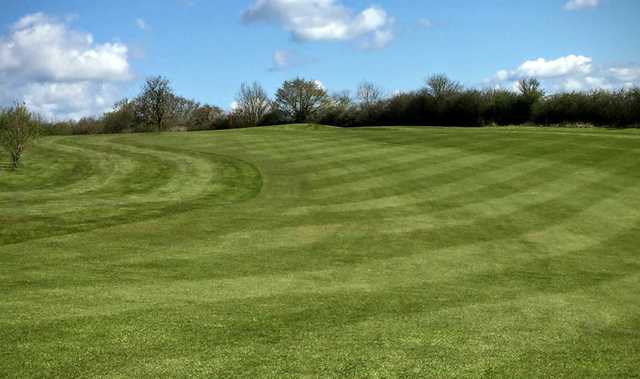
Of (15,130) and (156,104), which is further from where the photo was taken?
(156,104)

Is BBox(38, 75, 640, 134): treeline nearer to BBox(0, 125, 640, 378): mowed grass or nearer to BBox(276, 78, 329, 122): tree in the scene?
BBox(276, 78, 329, 122): tree

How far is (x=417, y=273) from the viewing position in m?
11.9

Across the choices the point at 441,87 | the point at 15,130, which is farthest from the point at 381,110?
the point at 15,130

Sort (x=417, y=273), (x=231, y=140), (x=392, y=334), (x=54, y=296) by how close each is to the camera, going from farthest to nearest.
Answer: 1. (x=231, y=140)
2. (x=417, y=273)
3. (x=54, y=296)
4. (x=392, y=334)

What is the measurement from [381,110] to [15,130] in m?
68.6

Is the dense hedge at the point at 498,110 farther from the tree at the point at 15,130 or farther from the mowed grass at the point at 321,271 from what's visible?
the tree at the point at 15,130

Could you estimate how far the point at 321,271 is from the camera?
1175cm

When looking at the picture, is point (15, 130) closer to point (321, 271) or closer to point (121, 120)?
point (321, 271)

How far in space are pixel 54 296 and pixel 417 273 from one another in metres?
7.21

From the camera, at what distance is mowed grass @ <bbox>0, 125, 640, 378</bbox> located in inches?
264

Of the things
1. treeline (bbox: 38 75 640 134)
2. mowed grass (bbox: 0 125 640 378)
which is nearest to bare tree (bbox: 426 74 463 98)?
treeline (bbox: 38 75 640 134)

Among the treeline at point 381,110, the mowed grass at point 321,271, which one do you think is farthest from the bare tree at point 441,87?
the mowed grass at point 321,271

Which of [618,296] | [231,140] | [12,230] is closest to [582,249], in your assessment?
[618,296]

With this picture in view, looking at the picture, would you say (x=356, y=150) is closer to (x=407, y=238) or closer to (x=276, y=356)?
(x=407, y=238)
